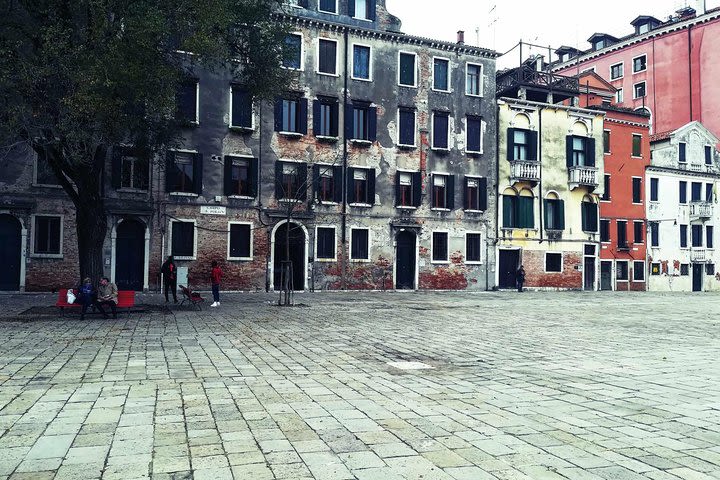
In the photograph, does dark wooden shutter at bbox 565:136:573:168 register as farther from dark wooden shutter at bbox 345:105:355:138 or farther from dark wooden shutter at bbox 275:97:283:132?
dark wooden shutter at bbox 275:97:283:132

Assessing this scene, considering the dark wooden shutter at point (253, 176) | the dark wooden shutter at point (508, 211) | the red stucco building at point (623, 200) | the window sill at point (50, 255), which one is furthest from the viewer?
the red stucco building at point (623, 200)

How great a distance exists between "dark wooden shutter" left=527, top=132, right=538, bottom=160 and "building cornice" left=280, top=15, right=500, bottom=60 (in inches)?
196

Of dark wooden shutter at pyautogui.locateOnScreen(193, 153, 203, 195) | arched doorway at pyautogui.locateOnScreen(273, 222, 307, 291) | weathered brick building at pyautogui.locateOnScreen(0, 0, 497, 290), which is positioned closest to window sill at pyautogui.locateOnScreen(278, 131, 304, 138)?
weathered brick building at pyautogui.locateOnScreen(0, 0, 497, 290)

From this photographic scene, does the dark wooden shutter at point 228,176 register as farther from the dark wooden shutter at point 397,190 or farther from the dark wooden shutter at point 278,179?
the dark wooden shutter at point 397,190

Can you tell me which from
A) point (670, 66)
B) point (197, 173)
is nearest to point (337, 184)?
point (197, 173)

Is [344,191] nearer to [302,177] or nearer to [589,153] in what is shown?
[302,177]

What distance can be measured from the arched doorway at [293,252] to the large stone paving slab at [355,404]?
16.1 m

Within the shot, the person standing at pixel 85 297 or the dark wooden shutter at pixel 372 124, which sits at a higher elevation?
the dark wooden shutter at pixel 372 124

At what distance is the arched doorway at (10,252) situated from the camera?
24.5 metres

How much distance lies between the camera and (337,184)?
30.1 metres

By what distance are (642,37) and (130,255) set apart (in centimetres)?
4221

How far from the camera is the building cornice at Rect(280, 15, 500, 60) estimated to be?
97.2ft

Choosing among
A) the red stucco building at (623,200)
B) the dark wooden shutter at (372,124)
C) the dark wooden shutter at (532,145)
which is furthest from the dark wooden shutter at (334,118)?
the red stucco building at (623,200)

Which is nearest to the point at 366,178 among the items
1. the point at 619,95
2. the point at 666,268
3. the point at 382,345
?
the point at 382,345
